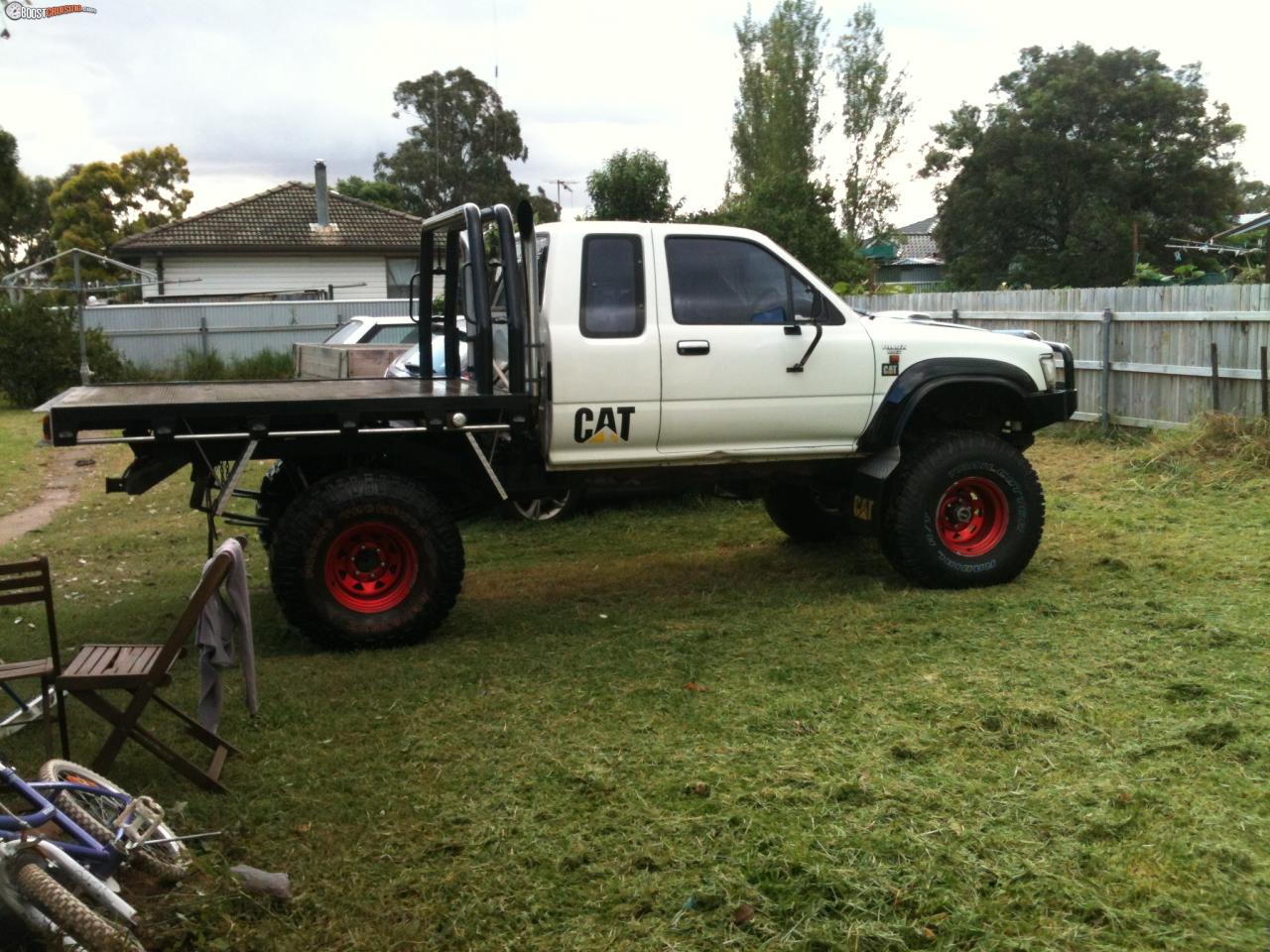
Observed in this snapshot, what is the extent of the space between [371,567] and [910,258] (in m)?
57.2

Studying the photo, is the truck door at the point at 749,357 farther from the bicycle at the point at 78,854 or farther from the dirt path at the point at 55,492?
the dirt path at the point at 55,492

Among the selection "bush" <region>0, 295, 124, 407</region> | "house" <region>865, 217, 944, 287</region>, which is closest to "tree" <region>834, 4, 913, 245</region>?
"house" <region>865, 217, 944, 287</region>

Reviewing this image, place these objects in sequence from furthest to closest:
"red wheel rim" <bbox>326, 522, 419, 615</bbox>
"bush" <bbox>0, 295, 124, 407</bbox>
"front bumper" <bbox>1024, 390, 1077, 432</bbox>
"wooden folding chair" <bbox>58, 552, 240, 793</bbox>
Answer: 1. "bush" <bbox>0, 295, 124, 407</bbox>
2. "front bumper" <bbox>1024, 390, 1077, 432</bbox>
3. "red wheel rim" <bbox>326, 522, 419, 615</bbox>
4. "wooden folding chair" <bbox>58, 552, 240, 793</bbox>

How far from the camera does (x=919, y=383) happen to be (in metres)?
7.00

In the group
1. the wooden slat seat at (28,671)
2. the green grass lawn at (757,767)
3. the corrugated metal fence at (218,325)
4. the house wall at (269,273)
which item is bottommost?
the green grass lawn at (757,767)

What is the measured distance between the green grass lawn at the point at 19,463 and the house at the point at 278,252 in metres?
13.3

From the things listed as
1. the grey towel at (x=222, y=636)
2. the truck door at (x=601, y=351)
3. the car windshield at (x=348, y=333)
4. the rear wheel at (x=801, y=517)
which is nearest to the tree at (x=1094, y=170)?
the car windshield at (x=348, y=333)

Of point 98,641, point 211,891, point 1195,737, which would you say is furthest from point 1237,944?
point 98,641

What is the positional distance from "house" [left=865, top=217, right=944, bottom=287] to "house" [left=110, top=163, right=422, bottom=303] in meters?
17.8

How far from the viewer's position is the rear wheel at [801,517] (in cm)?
862

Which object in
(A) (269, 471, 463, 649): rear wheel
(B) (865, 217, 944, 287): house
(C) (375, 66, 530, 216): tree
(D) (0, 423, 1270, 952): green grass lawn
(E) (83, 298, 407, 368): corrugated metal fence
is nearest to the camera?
(D) (0, 423, 1270, 952): green grass lawn

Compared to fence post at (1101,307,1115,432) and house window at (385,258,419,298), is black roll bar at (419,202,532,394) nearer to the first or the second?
fence post at (1101,307,1115,432)

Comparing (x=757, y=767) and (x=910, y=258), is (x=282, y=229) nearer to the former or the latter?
(x=757, y=767)

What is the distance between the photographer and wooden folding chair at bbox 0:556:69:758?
434cm
